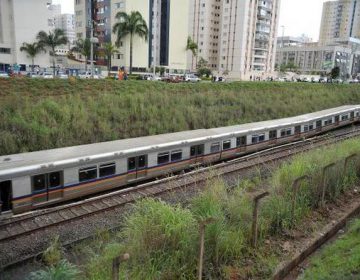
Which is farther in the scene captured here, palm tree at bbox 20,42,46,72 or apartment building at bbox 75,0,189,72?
apartment building at bbox 75,0,189,72

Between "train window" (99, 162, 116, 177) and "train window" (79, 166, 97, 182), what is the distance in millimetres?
255

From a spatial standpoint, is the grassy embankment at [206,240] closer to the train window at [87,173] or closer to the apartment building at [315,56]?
the train window at [87,173]

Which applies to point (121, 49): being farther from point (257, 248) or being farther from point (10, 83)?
point (257, 248)

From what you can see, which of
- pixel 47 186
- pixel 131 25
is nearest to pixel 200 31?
pixel 131 25

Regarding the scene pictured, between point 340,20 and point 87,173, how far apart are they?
18108 cm

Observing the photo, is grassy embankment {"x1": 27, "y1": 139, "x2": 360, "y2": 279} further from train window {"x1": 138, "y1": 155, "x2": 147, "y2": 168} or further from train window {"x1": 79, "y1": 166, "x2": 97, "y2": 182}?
train window {"x1": 138, "y1": 155, "x2": 147, "y2": 168}

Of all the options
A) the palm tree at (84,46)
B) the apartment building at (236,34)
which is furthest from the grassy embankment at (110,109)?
the apartment building at (236,34)

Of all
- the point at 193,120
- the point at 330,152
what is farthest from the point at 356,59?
the point at 330,152

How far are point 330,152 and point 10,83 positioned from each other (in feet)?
71.0

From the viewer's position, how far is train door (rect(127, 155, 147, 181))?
13.4 meters

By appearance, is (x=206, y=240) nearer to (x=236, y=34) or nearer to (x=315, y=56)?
(x=236, y=34)

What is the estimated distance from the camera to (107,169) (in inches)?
496

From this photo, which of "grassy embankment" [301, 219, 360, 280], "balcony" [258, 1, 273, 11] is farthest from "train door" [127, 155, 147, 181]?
"balcony" [258, 1, 273, 11]

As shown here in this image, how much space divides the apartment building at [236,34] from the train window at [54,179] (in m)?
77.6
